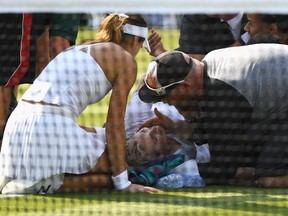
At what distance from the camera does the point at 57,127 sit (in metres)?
5.91

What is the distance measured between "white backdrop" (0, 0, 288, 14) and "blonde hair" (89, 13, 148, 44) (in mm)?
750

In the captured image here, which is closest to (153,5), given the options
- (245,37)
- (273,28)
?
(273,28)

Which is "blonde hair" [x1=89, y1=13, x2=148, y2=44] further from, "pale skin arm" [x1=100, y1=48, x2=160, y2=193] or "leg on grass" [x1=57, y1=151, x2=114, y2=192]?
"leg on grass" [x1=57, y1=151, x2=114, y2=192]

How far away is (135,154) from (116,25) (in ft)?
2.60

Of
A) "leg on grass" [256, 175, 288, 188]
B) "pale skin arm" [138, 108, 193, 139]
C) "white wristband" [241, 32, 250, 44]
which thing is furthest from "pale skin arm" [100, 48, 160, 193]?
"white wristband" [241, 32, 250, 44]

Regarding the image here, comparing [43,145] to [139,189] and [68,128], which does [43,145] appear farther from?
[139,189]

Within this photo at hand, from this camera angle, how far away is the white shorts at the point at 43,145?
5875mm

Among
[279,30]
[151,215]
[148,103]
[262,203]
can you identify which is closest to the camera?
[151,215]

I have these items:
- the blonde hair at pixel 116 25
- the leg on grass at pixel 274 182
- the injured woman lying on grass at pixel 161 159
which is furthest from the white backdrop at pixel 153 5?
Answer: the leg on grass at pixel 274 182

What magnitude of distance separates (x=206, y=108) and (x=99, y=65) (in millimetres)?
688

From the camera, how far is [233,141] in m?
6.09

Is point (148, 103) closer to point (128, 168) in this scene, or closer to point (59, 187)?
point (128, 168)

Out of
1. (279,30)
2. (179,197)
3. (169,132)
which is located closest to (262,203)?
(179,197)

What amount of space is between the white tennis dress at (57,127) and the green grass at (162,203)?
0.18 metres
